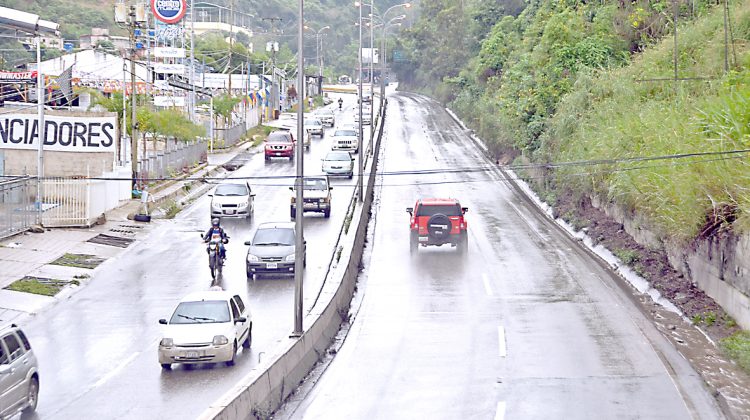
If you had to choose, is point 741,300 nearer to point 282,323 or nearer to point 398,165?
point 282,323

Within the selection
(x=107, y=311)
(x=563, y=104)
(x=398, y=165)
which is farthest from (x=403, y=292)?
(x=398, y=165)

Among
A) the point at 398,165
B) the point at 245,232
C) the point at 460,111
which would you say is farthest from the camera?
the point at 460,111

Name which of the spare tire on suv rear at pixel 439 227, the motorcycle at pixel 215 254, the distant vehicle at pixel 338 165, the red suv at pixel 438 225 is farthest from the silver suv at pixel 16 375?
the distant vehicle at pixel 338 165

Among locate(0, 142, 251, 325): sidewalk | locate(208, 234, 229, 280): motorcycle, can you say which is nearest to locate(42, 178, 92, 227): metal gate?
locate(0, 142, 251, 325): sidewalk

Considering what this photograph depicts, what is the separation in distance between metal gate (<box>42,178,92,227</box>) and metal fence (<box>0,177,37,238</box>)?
89 cm

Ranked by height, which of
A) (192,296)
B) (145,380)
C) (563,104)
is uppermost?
(563,104)

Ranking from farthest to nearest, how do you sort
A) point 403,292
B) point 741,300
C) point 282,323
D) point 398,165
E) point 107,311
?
1. point 398,165
2. point 403,292
3. point 107,311
4. point 282,323
5. point 741,300

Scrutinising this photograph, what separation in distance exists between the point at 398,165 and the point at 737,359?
4101 cm

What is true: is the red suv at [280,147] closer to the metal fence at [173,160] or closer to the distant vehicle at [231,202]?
the metal fence at [173,160]

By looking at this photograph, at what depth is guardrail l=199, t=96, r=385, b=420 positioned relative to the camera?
1503 centimetres

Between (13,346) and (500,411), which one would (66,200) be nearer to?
(13,346)

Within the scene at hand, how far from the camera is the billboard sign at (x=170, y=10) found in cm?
6328

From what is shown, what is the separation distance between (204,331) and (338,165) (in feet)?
113

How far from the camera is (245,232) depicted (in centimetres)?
3912
